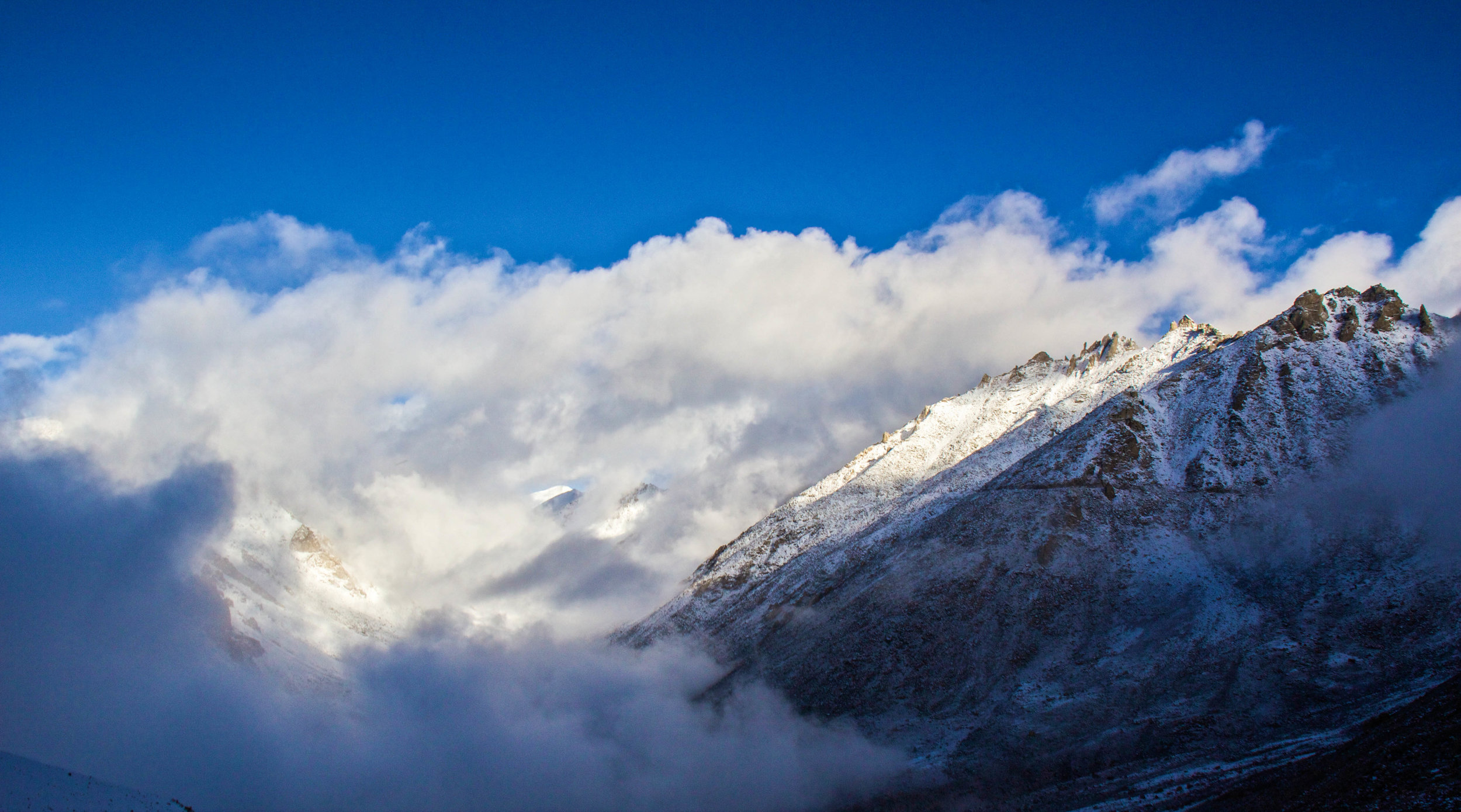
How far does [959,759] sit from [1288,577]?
49532 millimetres

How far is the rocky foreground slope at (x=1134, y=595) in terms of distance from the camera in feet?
232

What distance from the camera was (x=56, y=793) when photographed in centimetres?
4178

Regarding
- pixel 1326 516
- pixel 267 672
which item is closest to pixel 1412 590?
pixel 1326 516

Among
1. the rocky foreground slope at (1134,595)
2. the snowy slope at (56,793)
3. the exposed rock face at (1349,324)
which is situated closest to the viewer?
the snowy slope at (56,793)

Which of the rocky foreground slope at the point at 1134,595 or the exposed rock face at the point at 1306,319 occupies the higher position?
the exposed rock face at the point at 1306,319

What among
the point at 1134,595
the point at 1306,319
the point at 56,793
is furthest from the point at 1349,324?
the point at 56,793

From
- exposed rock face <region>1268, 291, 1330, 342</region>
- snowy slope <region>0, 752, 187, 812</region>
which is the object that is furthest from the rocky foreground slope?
snowy slope <region>0, 752, 187, 812</region>

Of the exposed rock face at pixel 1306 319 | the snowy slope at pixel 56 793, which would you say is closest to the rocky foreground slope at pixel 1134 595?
the exposed rock face at pixel 1306 319

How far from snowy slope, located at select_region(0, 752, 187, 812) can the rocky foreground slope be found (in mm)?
63125

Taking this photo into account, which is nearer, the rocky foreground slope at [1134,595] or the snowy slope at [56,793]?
the snowy slope at [56,793]

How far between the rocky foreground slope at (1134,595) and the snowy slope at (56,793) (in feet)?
207

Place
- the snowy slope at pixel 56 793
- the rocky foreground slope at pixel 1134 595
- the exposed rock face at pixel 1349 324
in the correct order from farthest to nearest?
1. the exposed rock face at pixel 1349 324
2. the rocky foreground slope at pixel 1134 595
3. the snowy slope at pixel 56 793

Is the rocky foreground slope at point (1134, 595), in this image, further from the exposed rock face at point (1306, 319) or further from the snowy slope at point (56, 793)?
the snowy slope at point (56, 793)

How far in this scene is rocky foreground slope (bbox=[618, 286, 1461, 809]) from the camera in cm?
7075
